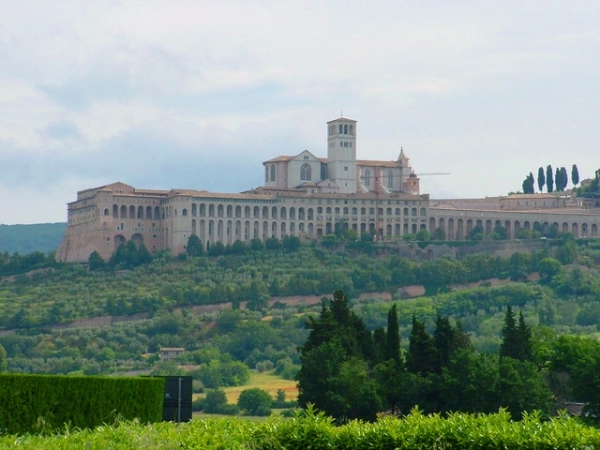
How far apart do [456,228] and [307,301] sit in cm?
2295

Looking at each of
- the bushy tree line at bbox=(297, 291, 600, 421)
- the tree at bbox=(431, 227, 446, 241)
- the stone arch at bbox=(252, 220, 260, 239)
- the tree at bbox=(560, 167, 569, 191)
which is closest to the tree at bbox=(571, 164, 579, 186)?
the tree at bbox=(560, 167, 569, 191)

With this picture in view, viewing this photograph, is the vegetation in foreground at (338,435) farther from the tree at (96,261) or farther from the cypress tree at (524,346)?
the tree at (96,261)

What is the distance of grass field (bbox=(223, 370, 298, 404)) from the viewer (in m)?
90.1

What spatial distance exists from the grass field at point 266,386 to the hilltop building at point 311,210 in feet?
96.5

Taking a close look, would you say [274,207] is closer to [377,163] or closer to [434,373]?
[377,163]

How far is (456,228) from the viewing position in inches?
5719

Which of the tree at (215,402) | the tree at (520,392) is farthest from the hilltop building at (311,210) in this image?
the tree at (520,392)

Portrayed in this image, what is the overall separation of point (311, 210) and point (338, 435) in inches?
4554

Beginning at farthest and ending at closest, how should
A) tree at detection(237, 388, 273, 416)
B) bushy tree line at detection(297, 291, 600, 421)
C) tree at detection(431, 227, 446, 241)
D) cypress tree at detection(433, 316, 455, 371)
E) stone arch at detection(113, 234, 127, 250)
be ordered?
tree at detection(431, 227, 446, 241) → stone arch at detection(113, 234, 127, 250) → tree at detection(237, 388, 273, 416) → cypress tree at detection(433, 316, 455, 371) → bushy tree line at detection(297, 291, 600, 421)

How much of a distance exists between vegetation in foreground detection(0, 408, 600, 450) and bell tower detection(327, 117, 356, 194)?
121 metres

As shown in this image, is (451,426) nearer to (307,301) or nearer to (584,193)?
(307,301)

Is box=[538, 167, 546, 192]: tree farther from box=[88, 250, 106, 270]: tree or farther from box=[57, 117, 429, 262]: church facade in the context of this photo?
box=[88, 250, 106, 270]: tree

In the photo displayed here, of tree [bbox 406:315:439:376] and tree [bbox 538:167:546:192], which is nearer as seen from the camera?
tree [bbox 406:315:439:376]

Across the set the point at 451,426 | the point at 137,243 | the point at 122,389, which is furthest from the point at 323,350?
the point at 137,243
